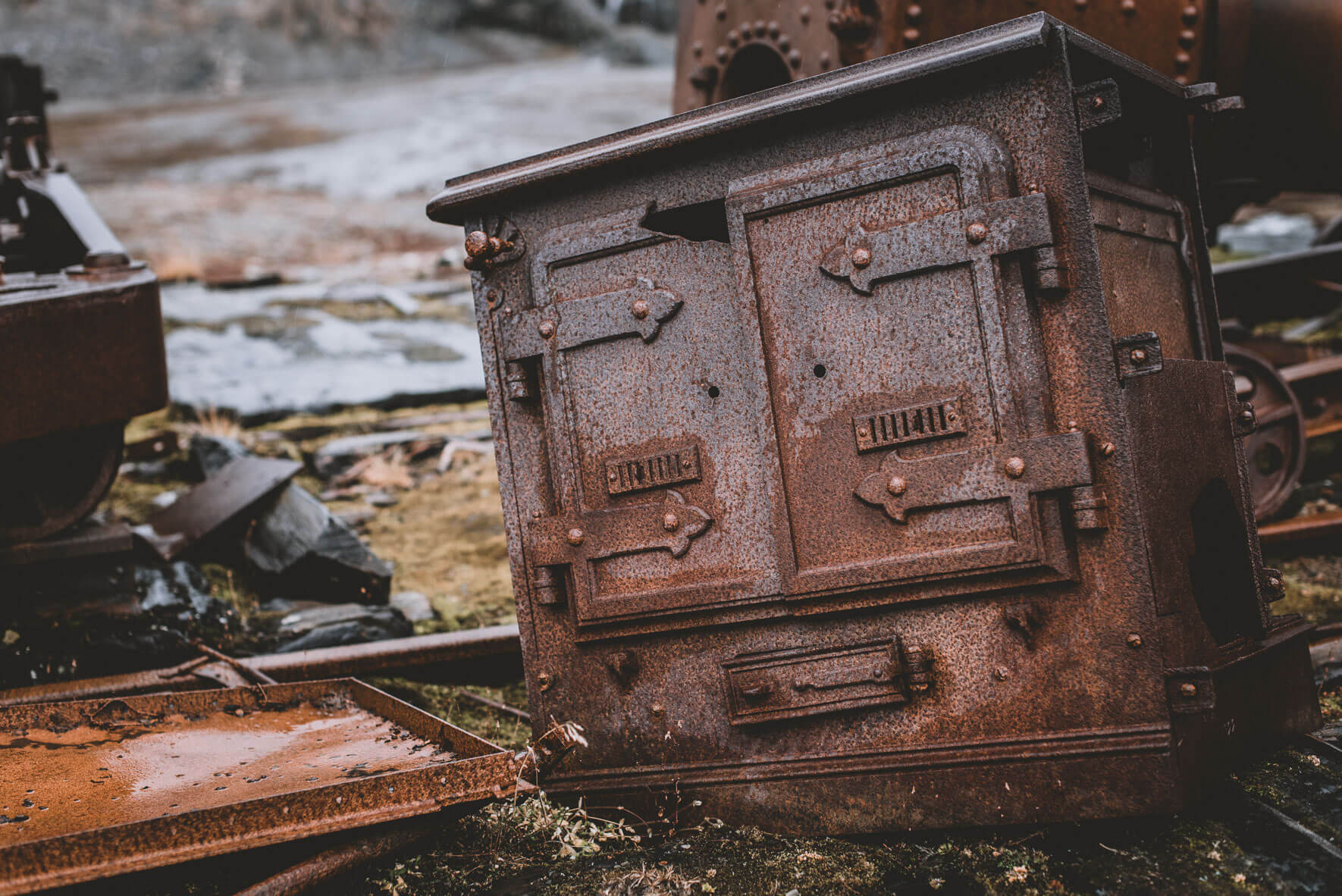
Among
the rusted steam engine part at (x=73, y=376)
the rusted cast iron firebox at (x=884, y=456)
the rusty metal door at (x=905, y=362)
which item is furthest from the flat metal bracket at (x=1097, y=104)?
the rusted steam engine part at (x=73, y=376)

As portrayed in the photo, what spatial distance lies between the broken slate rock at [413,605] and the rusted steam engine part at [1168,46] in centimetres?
257

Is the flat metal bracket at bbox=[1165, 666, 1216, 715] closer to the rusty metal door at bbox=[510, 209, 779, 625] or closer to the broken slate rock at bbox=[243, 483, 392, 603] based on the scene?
the rusty metal door at bbox=[510, 209, 779, 625]

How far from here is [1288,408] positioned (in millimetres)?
4148

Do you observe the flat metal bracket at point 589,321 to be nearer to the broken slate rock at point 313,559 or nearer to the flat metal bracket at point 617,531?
the flat metal bracket at point 617,531

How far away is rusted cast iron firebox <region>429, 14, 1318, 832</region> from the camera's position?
6.60ft

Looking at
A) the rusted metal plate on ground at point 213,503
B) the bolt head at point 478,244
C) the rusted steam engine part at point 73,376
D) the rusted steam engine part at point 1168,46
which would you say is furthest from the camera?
the rusted metal plate on ground at point 213,503

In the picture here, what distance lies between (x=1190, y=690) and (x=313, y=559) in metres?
3.34

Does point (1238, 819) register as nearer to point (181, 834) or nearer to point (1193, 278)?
point (1193, 278)

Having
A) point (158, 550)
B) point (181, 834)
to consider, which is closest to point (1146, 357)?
point (181, 834)

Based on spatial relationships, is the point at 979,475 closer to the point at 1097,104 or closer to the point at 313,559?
the point at 1097,104

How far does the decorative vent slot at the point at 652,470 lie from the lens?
231 cm

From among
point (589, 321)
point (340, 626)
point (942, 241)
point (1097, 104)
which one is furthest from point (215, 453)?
point (1097, 104)

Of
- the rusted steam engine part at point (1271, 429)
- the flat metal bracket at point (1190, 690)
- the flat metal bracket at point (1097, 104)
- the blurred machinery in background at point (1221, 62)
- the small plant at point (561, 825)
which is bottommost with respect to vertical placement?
the small plant at point (561, 825)

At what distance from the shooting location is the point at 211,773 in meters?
2.24
